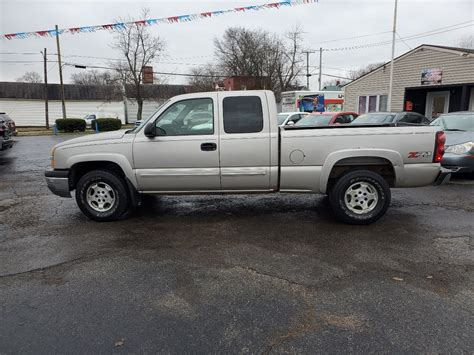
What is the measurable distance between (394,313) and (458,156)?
6244 millimetres

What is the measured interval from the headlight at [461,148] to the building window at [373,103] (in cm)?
1498

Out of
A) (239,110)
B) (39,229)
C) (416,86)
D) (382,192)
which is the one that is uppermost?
(416,86)

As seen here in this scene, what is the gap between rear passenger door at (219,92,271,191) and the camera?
5.25 m

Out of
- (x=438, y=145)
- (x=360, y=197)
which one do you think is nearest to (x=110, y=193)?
(x=360, y=197)

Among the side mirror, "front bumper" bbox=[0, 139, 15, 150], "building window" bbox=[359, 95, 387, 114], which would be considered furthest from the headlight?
"building window" bbox=[359, 95, 387, 114]

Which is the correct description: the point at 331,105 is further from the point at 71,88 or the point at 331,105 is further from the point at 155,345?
the point at 71,88

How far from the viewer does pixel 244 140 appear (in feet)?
17.2

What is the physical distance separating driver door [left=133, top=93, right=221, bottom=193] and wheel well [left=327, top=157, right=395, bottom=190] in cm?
173

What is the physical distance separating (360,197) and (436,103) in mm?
18438

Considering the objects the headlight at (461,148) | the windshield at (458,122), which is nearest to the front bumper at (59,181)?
the headlight at (461,148)

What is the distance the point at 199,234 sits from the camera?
5.09 m

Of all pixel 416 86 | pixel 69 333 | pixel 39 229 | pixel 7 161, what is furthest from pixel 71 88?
pixel 69 333

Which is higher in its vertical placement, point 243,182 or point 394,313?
point 243,182

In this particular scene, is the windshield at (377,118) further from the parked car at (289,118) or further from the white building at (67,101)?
the white building at (67,101)
